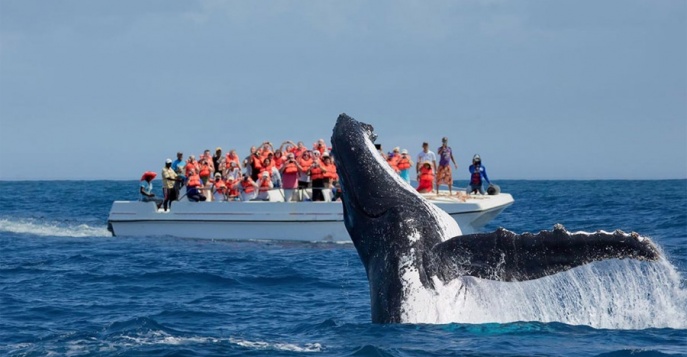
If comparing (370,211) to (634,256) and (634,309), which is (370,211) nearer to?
(634,256)

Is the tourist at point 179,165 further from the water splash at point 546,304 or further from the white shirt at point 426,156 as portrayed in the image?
the water splash at point 546,304

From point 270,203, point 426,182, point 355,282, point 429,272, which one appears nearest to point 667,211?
point 426,182

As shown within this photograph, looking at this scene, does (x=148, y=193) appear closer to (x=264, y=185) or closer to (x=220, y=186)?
(x=220, y=186)

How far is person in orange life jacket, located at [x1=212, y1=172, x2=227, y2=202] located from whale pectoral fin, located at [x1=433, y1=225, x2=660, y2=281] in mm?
19583

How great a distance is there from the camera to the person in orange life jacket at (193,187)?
27766 mm

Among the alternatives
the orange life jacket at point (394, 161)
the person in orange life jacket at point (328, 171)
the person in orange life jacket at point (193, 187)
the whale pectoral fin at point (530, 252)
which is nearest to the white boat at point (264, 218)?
the person in orange life jacket at point (193, 187)

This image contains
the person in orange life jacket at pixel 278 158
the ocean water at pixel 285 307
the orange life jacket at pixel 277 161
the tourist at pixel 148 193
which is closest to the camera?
the ocean water at pixel 285 307

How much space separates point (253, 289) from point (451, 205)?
33.9 ft

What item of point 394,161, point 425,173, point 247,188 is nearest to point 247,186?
point 247,188

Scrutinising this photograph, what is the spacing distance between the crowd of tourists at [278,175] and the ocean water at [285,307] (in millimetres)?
1781

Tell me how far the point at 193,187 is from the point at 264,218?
7.42ft

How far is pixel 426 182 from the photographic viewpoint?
1040 inches

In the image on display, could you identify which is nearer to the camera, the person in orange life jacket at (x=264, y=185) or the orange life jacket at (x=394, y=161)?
the orange life jacket at (x=394, y=161)

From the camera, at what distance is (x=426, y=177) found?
86.2 feet
